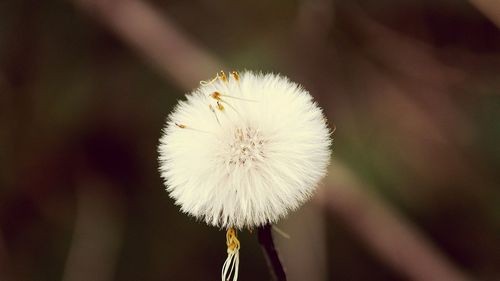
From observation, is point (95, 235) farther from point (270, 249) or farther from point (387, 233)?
point (270, 249)

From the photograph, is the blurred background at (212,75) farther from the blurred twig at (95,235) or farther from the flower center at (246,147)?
the flower center at (246,147)

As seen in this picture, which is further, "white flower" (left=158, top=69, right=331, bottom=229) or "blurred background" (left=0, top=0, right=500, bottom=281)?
"blurred background" (left=0, top=0, right=500, bottom=281)

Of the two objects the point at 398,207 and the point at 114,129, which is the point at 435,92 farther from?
the point at 114,129

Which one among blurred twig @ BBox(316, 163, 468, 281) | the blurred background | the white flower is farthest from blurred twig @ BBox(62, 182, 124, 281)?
the white flower

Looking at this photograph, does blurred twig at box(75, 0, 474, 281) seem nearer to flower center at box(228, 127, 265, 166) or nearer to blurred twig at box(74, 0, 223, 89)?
blurred twig at box(74, 0, 223, 89)

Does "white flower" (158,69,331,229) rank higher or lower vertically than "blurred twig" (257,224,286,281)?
higher

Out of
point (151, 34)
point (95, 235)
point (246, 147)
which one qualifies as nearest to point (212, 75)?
point (151, 34)

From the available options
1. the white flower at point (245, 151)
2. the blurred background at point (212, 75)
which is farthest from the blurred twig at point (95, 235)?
the white flower at point (245, 151)
